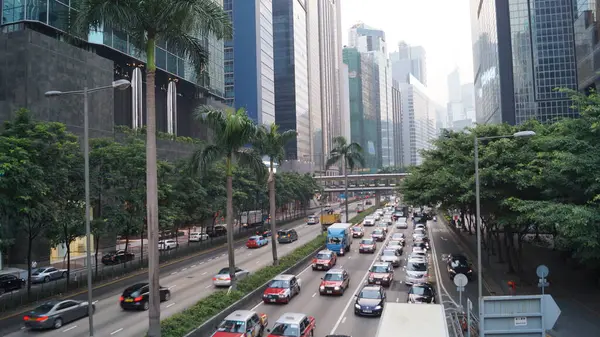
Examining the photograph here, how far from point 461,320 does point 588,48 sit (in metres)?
39.6

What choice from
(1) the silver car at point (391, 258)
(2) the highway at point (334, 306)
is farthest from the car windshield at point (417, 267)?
(1) the silver car at point (391, 258)

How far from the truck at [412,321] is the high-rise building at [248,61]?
331 ft

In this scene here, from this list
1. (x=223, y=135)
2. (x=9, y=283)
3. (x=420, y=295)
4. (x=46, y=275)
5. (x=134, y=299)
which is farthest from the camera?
(x=46, y=275)

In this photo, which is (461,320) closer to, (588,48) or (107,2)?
(107,2)

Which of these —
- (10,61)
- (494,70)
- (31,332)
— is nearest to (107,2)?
(31,332)

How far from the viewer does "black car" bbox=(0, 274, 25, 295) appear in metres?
30.0

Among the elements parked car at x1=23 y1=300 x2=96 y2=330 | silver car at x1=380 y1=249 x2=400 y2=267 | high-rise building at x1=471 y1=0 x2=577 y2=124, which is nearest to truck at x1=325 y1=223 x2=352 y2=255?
silver car at x1=380 y1=249 x2=400 y2=267

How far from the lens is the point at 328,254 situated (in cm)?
3744

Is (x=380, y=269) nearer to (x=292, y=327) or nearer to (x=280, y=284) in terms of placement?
(x=280, y=284)

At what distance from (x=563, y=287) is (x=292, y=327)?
2097 centimetres

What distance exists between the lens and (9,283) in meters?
30.3

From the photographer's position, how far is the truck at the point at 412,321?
12516mm

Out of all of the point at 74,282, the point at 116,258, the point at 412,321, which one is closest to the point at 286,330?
the point at 412,321

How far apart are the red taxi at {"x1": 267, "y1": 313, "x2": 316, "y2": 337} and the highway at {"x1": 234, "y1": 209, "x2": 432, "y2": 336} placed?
2148 mm
